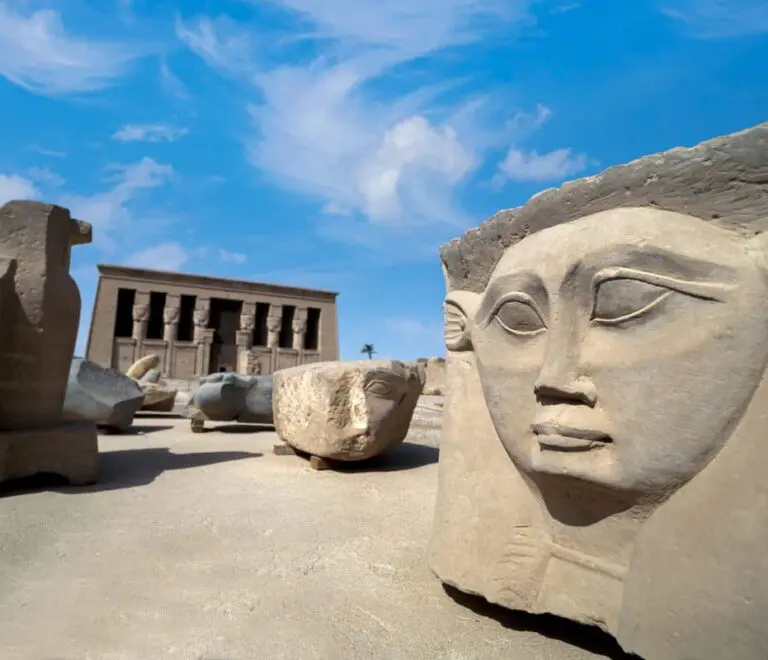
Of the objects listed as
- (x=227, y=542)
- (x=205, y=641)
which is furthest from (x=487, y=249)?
(x=227, y=542)

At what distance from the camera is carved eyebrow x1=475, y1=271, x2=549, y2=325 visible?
172 cm

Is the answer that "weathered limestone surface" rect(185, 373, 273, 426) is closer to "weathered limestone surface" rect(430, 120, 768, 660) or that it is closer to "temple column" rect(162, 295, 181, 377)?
"weathered limestone surface" rect(430, 120, 768, 660)

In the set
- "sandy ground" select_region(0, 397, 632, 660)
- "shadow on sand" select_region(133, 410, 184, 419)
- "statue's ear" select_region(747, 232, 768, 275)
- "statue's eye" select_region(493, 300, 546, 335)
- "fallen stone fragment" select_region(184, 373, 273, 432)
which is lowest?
"sandy ground" select_region(0, 397, 632, 660)

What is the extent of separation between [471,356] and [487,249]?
0.42 meters

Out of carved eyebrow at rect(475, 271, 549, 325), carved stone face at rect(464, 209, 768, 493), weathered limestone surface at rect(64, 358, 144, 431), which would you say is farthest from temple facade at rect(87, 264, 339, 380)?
carved stone face at rect(464, 209, 768, 493)

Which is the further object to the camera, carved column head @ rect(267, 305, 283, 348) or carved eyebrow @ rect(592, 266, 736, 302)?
carved column head @ rect(267, 305, 283, 348)

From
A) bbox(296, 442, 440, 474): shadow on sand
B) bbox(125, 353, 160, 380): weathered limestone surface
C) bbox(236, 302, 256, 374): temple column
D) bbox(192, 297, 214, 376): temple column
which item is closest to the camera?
bbox(296, 442, 440, 474): shadow on sand

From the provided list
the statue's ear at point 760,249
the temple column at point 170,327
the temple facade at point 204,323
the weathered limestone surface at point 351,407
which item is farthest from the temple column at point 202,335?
the statue's ear at point 760,249

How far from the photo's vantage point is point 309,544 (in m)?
2.67

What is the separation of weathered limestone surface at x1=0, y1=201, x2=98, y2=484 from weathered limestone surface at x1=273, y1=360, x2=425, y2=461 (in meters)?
1.61

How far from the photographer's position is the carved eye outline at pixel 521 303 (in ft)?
5.71

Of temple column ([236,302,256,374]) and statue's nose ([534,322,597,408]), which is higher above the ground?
temple column ([236,302,256,374])

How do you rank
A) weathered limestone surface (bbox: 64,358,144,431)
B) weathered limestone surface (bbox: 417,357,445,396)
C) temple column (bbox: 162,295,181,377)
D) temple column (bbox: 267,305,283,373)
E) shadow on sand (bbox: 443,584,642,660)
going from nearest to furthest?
shadow on sand (bbox: 443,584,642,660), weathered limestone surface (bbox: 64,358,144,431), weathered limestone surface (bbox: 417,357,445,396), temple column (bbox: 162,295,181,377), temple column (bbox: 267,305,283,373)

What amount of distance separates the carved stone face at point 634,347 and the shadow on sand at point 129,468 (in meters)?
3.23
